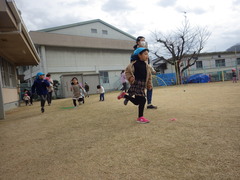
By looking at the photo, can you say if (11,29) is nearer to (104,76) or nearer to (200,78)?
(104,76)

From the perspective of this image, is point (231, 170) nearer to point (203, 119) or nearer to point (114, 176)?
point (114, 176)

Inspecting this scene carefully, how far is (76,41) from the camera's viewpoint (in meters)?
22.0

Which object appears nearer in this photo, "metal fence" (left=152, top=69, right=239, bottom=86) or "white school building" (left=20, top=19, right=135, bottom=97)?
"white school building" (left=20, top=19, right=135, bottom=97)

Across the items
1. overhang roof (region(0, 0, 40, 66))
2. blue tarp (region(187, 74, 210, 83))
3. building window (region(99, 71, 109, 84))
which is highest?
overhang roof (region(0, 0, 40, 66))

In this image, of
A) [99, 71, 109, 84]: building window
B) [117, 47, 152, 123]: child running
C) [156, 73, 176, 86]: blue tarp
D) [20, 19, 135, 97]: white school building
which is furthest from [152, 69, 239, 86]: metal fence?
[117, 47, 152, 123]: child running

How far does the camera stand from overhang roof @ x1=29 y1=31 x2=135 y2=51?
19438mm

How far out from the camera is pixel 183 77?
81.5 feet

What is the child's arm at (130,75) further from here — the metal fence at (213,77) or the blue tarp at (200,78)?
the blue tarp at (200,78)

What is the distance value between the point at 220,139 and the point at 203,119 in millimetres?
1074

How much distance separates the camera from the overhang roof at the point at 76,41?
19438 mm

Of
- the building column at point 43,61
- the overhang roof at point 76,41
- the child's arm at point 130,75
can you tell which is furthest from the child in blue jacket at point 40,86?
the overhang roof at point 76,41

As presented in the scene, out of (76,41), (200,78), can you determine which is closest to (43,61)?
(76,41)

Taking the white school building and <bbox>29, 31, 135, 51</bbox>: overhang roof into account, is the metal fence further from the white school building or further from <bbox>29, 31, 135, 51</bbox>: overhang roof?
<bbox>29, 31, 135, 51</bbox>: overhang roof

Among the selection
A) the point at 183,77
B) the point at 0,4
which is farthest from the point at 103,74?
the point at 0,4
